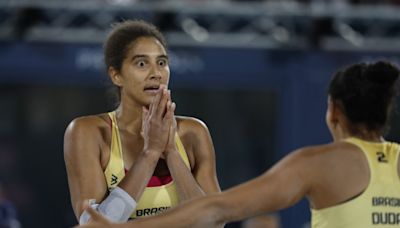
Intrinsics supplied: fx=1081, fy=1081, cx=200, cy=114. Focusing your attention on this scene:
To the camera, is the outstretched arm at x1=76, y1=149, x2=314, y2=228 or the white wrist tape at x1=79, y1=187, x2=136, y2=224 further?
the white wrist tape at x1=79, y1=187, x2=136, y2=224

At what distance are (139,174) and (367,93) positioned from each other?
1179 millimetres

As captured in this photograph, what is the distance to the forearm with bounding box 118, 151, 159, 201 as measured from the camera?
15.6 ft

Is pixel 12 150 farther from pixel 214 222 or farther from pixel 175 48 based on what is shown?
pixel 214 222

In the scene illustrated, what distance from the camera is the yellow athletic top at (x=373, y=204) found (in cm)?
394

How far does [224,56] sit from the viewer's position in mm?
11219

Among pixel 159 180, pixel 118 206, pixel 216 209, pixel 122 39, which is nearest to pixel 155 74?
pixel 122 39

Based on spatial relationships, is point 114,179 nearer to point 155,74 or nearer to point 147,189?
Answer: point 147,189

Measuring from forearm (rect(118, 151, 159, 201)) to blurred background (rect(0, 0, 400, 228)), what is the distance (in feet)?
19.4

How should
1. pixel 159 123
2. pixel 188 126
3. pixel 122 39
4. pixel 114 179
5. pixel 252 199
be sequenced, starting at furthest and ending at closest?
pixel 188 126 < pixel 122 39 < pixel 114 179 < pixel 159 123 < pixel 252 199

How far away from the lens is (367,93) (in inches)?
161

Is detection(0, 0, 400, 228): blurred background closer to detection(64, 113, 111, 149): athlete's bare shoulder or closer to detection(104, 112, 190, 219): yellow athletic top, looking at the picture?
detection(64, 113, 111, 149): athlete's bare shoulder

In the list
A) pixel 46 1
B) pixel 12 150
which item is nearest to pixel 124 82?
pixel 46 1

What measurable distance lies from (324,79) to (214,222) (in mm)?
7413

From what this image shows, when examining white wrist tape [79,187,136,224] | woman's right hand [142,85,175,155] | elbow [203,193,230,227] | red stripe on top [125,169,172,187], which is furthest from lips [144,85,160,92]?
elbow [203,193,230,227]
